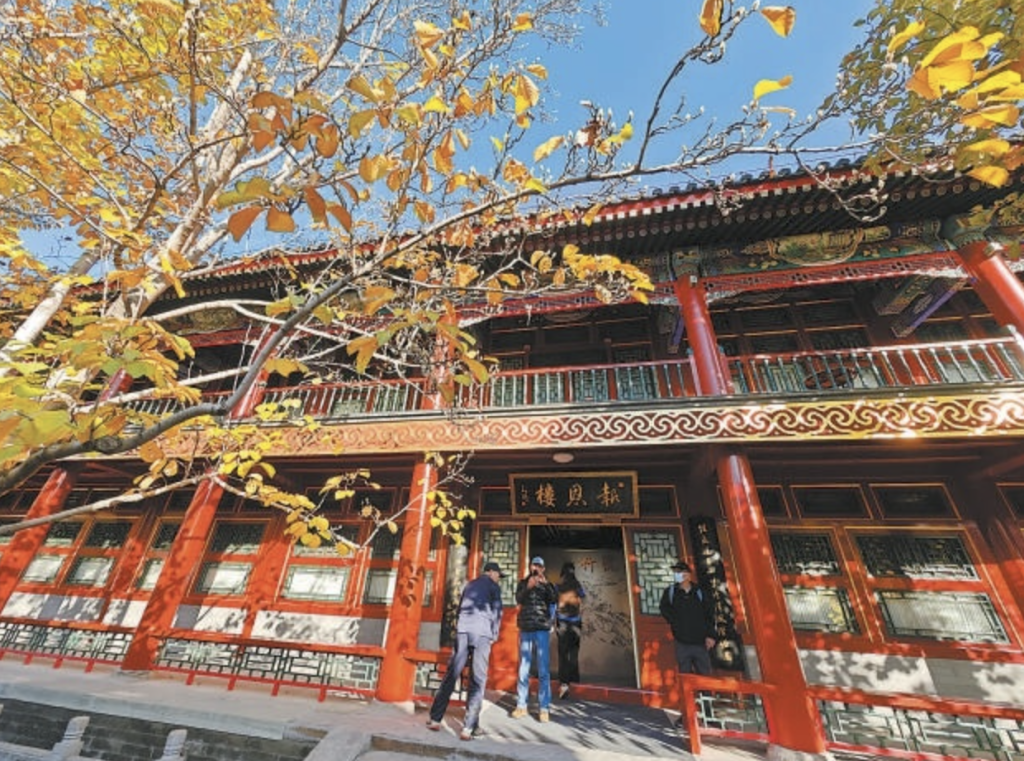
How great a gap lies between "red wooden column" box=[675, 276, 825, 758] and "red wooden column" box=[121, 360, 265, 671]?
5624 millimetres

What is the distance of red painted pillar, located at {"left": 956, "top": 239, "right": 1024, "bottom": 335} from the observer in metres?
5.18

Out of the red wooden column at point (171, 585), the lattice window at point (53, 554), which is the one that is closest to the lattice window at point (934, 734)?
the red wooden column at point (171, 585)

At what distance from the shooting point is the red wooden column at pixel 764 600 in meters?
3.84

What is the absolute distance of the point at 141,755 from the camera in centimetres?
401

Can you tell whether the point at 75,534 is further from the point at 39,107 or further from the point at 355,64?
the point at 355,64

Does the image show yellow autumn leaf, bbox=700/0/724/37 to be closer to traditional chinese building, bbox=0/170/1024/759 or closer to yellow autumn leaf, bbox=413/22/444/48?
yellow autumn leaf, bbox=413/22/444/48

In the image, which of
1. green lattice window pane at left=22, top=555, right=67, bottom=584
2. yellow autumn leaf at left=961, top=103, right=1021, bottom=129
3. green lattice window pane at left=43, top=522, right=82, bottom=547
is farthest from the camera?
green lattice window pane at left=43, top=522, right=82, bottom=547

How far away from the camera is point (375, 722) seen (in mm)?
4098

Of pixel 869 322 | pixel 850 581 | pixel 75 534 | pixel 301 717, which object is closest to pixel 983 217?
pixel 869 322

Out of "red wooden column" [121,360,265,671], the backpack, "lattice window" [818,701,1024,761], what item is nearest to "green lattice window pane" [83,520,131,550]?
"red wooden column" [121,360,265,671]

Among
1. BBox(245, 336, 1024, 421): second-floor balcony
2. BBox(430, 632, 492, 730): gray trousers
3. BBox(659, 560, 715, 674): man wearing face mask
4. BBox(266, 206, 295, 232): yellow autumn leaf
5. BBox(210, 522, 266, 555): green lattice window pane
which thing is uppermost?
BBox(245, 336, 1024, 421): second-floor balcony

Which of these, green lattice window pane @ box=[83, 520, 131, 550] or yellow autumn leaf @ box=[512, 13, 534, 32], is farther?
green lattice window pane @ box=[83, 520, 131, 550]

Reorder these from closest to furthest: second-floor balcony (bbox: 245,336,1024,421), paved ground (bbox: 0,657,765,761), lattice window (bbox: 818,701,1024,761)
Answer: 1. paved ground (bbox: 0,657,765,761)
2. lattice window (bbox: 818,701,1024,761)
3. second-floor balcony (bbox: 245,336,1024,421)

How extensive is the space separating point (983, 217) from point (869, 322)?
11.7ft
